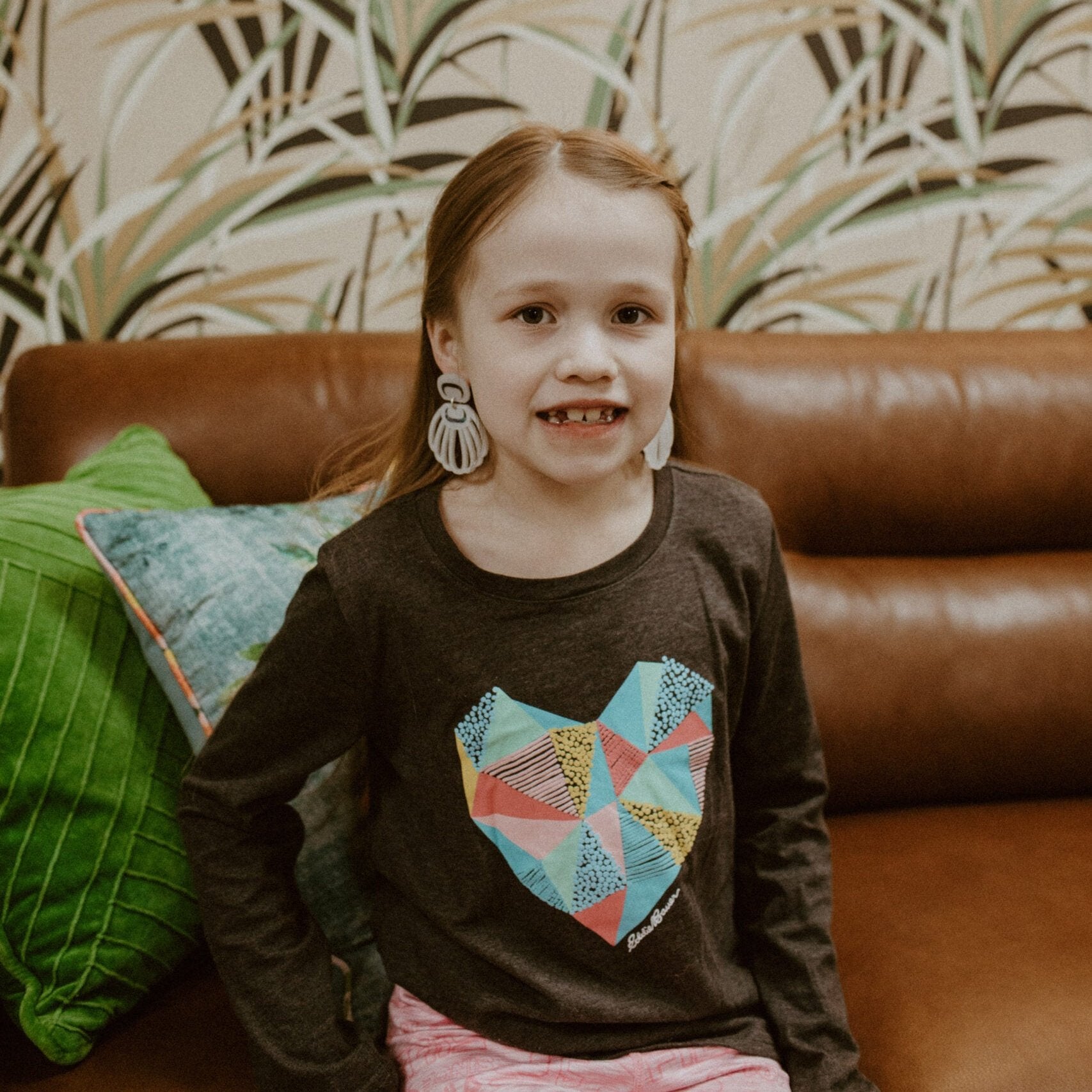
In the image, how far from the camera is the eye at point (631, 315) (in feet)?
2.48

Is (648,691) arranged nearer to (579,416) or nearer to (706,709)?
(706,709)

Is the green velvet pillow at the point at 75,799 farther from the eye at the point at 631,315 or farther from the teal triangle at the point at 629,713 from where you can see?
the eye at the point at 631,315

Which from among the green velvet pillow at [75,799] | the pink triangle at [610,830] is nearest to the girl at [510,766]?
the pink triangle at [610,830]

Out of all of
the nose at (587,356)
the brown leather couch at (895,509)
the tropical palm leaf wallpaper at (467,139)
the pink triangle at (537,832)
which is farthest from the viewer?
the tropical palm leaf wallpaper at (467,139)

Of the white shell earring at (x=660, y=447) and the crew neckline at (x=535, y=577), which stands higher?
the white shell earring at (x=660, y=447)

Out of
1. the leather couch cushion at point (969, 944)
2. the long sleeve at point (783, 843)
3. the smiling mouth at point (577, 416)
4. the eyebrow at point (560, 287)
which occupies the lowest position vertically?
the leather couch cushion at point (969, 944)

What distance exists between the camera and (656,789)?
83 centimetres

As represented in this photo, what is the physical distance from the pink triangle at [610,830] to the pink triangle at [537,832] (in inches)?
0.7

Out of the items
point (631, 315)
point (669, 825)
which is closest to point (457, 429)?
point (631, 315)

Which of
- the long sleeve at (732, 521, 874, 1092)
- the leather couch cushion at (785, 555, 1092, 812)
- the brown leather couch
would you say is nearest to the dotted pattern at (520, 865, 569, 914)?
the long sleeve at (732, 521, 874, 1092)

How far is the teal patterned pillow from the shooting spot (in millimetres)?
918

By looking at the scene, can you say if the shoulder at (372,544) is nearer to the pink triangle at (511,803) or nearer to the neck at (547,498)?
the neck at (547,498)

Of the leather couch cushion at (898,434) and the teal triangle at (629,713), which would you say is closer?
the teal triangle at (629,713)

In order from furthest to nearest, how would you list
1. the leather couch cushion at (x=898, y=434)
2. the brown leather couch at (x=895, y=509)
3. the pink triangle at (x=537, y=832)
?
1. the leather couch cushion at (x=898, y=434)
2. the brown leather couch at (x=895, y=509)
3. the pink triangle at (x=537, y=832)
